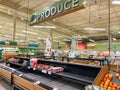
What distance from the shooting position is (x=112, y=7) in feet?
26.9

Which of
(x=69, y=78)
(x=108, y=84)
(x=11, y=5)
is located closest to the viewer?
(x=108, y=84)

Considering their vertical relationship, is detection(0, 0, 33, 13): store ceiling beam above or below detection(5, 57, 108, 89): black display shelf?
above

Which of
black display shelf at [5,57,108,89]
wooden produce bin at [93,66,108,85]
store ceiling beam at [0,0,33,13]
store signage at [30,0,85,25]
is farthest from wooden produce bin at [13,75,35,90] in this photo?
store ceiling beam at [0,0,33,13]

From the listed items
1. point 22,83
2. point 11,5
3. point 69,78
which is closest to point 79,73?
point 69,78

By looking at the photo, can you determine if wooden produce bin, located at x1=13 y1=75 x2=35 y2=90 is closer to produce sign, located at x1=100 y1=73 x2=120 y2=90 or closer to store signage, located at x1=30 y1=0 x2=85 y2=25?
produce sign, located at x1=100 y1=73 x2=120 y2=90

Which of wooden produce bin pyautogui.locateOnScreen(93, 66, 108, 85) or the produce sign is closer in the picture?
the produce sign

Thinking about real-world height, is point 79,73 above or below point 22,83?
above

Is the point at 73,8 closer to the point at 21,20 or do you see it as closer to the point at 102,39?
the point at 21,20

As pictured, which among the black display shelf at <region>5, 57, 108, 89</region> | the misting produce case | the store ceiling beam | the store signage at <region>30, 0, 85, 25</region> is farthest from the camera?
the store ceiling beam

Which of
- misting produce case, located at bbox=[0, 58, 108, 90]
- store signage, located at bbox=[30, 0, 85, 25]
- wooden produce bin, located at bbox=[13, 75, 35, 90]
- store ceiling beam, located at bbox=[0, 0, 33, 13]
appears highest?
store ceiling beam, located at bbox=[0, 0, 33, 13]

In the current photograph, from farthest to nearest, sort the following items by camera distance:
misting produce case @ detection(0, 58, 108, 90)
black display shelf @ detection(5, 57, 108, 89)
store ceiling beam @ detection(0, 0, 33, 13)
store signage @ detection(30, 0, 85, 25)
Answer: store ceiling beam @ detection(0, 0, 33, 13)
store signage @ detection(30, 0, 85, 25)
black display shelf @ detection(5, 57, 108, 89)
misting produce case @ detection(0, 58, 108, 90)

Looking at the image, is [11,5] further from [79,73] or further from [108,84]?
[108,84]

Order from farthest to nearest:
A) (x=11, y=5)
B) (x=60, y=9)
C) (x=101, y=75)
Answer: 1. (x=11, y=5)
2. (x=60, y=9)
3. (x=101, y=75)

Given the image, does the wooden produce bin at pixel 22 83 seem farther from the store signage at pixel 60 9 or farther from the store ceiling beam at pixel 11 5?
the store ceiling beam at pixel 11 5
